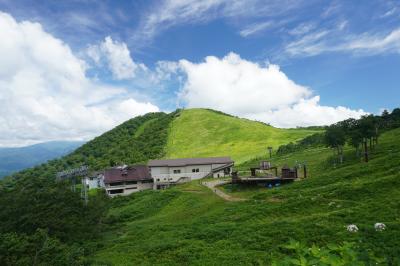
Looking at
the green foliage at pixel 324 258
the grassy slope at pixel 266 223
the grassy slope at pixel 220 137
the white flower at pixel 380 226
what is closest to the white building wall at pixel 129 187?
the grassy slope at pixel 266 223

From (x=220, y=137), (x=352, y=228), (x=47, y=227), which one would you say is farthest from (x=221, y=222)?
(x=220, y=137)

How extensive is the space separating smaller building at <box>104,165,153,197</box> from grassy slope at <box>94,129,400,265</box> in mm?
24259

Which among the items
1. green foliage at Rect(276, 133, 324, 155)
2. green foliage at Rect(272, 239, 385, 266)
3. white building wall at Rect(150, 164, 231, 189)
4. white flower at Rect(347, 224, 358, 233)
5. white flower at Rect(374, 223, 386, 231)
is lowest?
white flower at Rect(347, 224, 358, 233)

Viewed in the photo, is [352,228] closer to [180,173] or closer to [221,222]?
[221,222]

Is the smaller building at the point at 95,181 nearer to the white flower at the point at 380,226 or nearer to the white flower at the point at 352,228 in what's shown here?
the white flower at the point at 352,228

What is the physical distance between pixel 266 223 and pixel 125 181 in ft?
171

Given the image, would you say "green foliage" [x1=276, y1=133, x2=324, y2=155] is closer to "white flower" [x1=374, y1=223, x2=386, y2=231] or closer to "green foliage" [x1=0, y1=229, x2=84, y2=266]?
"white flower" [x1=374, y1=223, x2=386, y2=231]

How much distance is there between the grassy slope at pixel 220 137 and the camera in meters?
132

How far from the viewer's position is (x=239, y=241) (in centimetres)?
3144

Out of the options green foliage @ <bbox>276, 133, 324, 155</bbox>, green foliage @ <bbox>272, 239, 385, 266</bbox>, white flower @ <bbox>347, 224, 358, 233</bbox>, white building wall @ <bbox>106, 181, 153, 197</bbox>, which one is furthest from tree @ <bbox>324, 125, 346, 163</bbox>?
green foliage @ <bbox>272, 239, 385, 266</bbox>

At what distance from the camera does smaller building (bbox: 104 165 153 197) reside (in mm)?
80125

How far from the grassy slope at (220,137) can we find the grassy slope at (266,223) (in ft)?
207

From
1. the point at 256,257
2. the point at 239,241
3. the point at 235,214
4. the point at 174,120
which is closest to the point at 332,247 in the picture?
the point at 256,257

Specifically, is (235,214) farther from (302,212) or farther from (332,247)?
(332,247)
